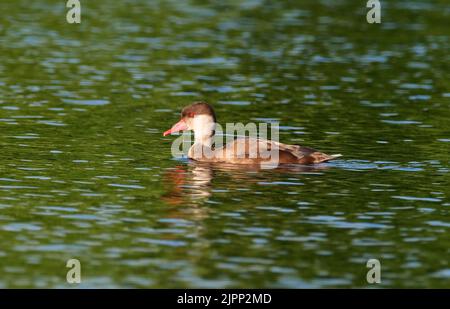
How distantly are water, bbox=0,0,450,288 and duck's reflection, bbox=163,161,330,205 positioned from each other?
66 millimetres

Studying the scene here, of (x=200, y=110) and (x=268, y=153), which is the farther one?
(x=200, y=110)

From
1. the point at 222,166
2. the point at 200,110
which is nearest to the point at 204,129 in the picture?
Answer: the point at 200,110

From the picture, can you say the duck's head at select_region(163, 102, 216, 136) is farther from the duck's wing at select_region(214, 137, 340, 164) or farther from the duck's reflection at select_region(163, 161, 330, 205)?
the duck's wing at select_region(214, 137, 340, 164)

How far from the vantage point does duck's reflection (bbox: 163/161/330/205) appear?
17.8 meters

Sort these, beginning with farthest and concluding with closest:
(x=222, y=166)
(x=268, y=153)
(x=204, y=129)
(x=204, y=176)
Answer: (x=204, y=129) → (x=222, y=166) → (x=268, y=153) → (x=204, y=176)

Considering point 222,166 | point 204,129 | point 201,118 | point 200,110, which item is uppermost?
point 200,110

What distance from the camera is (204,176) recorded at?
19562 mm

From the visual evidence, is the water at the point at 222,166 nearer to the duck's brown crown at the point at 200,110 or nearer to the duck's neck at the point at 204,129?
the duck's neck at the point at 204,129

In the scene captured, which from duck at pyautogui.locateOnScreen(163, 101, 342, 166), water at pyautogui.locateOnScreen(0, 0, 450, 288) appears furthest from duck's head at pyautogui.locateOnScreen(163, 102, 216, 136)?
water at pyautogui.locateOnScreen(0, 0, 450, 288)

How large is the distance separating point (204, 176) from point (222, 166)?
102 cm

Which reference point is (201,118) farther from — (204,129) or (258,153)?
(258,153)

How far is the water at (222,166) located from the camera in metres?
14.1
